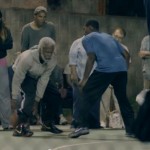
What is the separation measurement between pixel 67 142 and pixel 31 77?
106cm

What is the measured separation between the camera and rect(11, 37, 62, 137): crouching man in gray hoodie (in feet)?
39.2

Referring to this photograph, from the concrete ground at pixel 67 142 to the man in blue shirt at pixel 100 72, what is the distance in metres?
0.21

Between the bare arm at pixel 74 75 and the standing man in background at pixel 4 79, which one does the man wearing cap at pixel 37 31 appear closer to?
the standing man in background at pixel 4 79

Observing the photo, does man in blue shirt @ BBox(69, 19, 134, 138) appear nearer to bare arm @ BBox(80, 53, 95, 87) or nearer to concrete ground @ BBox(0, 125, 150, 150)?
bare arm @ BBox(80, 53, 95, 87)

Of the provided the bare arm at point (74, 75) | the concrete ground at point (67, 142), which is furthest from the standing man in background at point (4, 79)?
the bare arm at point (74, 75)

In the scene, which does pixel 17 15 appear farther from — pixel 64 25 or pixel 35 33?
pixel 35 33

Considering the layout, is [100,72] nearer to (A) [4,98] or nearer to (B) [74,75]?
(B) [74,75]

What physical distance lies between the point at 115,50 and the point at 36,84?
3.66 feet

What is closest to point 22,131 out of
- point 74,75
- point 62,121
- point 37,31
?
point 74,75

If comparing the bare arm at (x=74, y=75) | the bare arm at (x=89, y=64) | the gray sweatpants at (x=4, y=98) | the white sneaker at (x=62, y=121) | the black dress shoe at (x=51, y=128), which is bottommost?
the white sneaker at (x=62, y=121)

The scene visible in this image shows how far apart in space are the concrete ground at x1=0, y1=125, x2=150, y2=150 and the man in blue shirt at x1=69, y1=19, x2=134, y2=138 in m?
0.21

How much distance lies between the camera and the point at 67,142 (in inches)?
455

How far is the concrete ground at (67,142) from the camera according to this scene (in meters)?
11.1

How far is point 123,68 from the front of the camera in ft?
39.0
